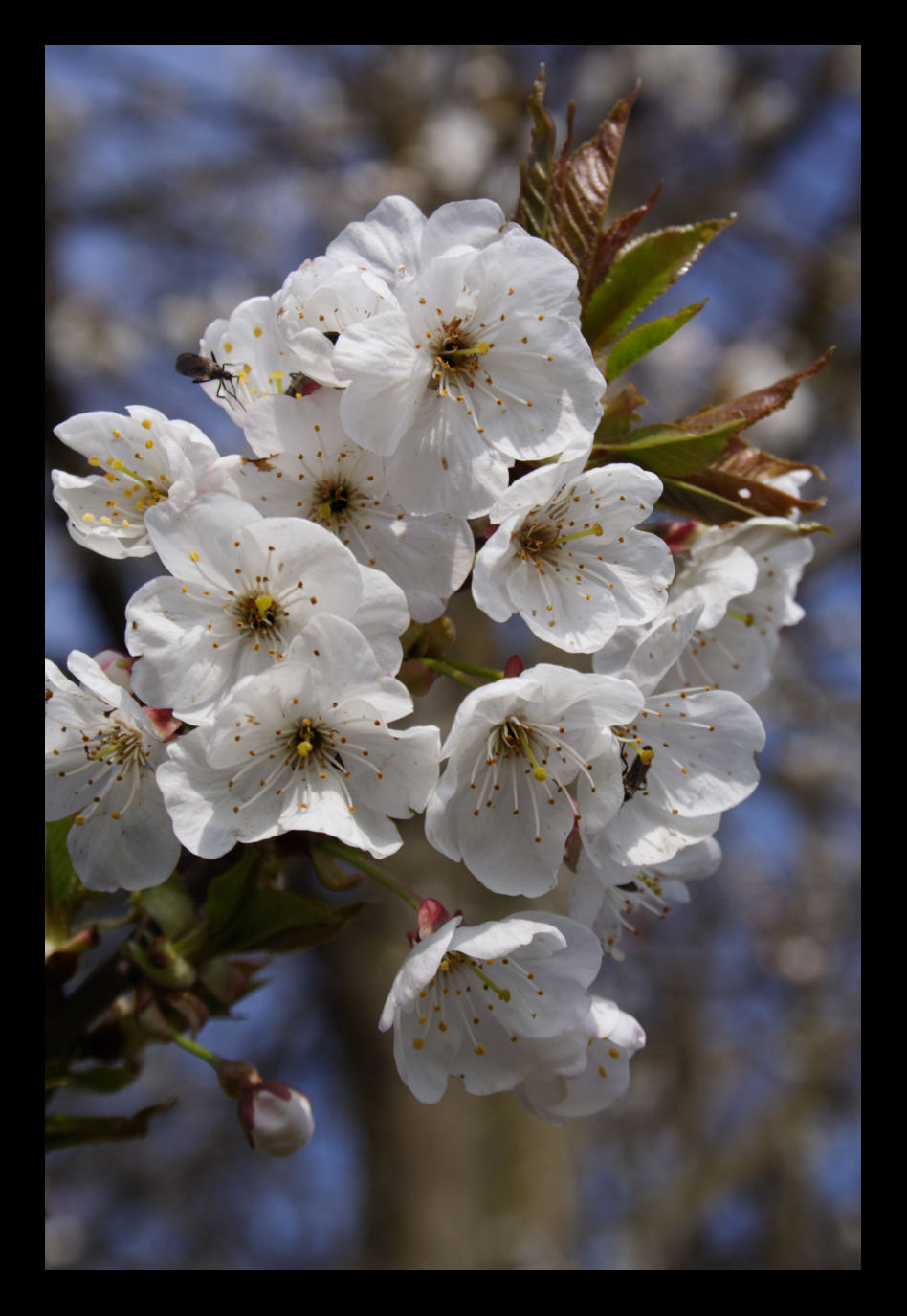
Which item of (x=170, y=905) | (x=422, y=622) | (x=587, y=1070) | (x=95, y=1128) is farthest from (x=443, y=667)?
(x=95, y=1128)

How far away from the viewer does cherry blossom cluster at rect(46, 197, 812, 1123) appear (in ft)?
3.65

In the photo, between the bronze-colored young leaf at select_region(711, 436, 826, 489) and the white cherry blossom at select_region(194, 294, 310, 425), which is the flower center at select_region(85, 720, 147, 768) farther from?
the bronze-colored young leaf at select_region(711, 436, 826, 489)

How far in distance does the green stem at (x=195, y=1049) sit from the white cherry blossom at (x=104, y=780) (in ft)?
0.85

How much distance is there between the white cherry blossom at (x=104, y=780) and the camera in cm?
117

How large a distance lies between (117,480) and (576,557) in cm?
61

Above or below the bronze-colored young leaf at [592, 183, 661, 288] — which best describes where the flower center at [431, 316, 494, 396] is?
below

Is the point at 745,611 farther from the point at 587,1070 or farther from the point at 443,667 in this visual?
the point at 587,1070

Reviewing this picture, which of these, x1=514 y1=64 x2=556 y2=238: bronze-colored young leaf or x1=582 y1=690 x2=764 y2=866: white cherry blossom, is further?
x1=514 y1=64 x2=556 y2=238: bronze-colored young leaf

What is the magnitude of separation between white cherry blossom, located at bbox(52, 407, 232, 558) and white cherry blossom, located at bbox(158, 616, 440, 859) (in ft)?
0.95

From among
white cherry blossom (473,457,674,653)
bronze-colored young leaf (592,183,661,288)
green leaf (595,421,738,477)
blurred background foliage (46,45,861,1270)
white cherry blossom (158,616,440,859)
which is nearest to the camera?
white cherry blossom (158,616,440,859)

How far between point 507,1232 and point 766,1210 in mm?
2655

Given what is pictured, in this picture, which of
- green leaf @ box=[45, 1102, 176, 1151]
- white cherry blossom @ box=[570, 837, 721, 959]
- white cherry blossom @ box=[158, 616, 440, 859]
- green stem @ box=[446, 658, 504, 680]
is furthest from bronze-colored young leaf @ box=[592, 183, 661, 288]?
green leaf @ box=[45, 1102, 176, 1151]

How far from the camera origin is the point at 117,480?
131 cm

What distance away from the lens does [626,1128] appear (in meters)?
6.85
